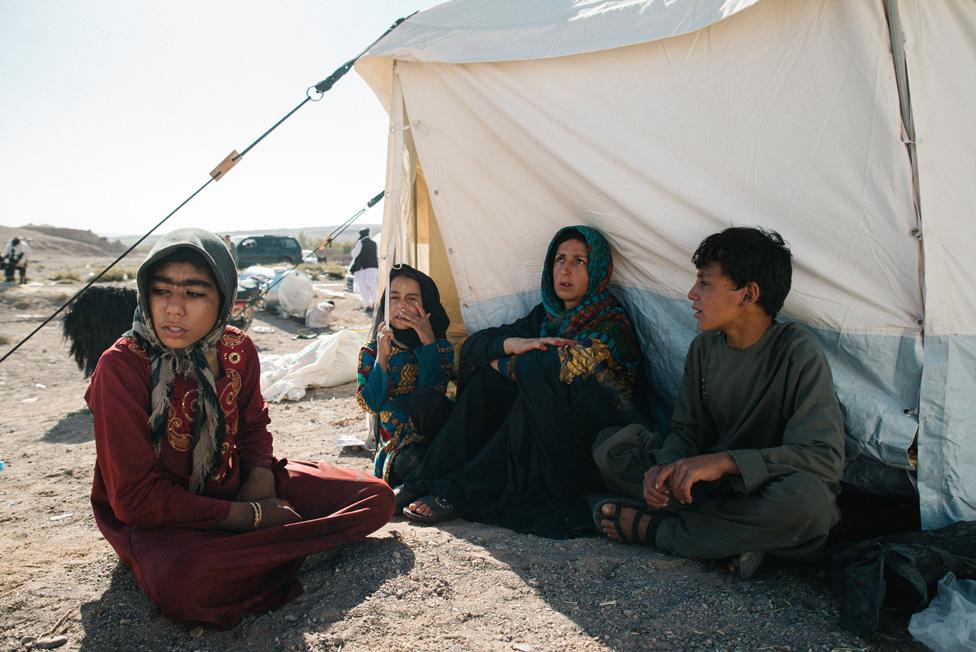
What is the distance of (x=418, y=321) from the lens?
356 centimetres

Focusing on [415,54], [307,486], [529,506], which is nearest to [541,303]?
[529,506]

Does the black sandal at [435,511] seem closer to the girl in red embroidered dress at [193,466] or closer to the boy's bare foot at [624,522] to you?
the girl in red embroidered dress at [193,466]

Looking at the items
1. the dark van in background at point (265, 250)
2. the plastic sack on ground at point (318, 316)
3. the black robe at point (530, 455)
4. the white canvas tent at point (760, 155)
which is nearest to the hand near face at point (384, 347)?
the black robe at point (530, 455)

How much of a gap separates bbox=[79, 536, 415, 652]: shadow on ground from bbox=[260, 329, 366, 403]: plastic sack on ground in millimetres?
3441

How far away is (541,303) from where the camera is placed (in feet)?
12.0

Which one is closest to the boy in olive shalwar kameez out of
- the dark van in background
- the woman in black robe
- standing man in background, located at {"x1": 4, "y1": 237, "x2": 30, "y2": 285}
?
the woman in black robe

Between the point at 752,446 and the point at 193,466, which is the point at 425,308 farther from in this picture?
the point at 752,446

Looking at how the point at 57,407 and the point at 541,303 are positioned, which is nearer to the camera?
the point at 541,303

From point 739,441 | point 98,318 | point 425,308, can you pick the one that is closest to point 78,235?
point 98,318

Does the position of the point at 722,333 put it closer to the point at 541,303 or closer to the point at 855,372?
the point at 855,372

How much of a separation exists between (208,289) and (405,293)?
1.44 metres

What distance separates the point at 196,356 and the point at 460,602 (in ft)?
3.83

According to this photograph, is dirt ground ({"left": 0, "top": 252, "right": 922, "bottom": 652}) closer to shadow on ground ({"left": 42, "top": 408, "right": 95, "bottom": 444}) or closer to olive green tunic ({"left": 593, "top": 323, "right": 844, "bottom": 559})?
olive green tunic ({"left": 593, "top": 323, "right": 844, "bottom": 559})

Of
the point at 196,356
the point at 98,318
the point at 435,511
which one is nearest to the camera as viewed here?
the point at 196,356
